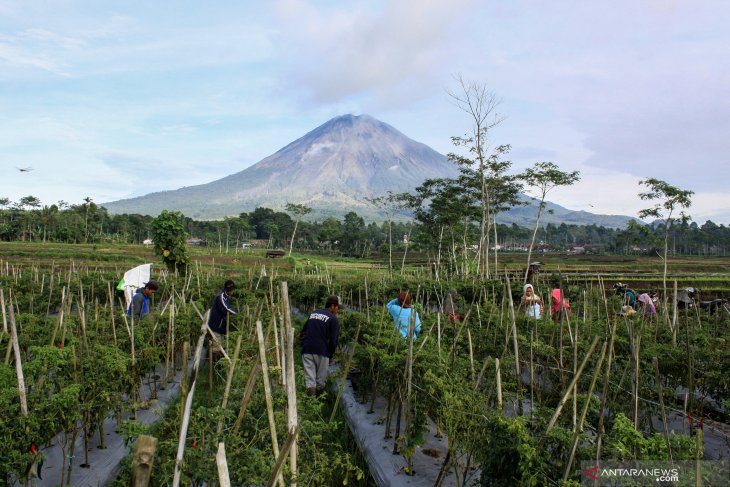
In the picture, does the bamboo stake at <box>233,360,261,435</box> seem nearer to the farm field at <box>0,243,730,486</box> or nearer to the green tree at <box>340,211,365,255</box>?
the farm field at <box>0,243,730,486</box>

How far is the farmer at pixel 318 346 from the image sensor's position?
20.1 ft

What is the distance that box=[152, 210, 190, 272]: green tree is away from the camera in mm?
19281

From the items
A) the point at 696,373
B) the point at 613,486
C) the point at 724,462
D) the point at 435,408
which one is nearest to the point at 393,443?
the point at 435,408

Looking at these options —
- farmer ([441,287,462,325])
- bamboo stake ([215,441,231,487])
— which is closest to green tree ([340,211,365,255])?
farmer ([441,287,462,325])

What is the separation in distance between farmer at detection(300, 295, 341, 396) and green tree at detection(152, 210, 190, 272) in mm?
14928

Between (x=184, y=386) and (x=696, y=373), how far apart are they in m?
5.77

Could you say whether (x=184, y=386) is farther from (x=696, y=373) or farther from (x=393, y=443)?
(x=696, y=373)

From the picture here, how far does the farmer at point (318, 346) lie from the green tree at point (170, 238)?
14.9m

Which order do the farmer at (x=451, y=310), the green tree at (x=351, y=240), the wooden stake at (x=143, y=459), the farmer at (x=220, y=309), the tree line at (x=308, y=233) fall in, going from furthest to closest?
the green tree at (x=351, y=240) → the tree line at (x=308, y=233) → the farmer at (x=220, y=309) → the farmer at (x=451, y=310) → the wooden stake at (x=143, y=459)

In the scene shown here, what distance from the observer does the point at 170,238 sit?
63.6 ft

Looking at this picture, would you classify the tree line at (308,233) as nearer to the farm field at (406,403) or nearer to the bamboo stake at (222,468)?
the farm field at (406,403)

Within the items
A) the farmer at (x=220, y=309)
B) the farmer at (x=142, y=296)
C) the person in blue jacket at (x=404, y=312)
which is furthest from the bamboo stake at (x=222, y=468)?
the farmer at (x=142, y=296)

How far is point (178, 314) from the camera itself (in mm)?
8109

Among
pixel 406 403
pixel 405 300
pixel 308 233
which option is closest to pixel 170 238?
pixel 405 300
